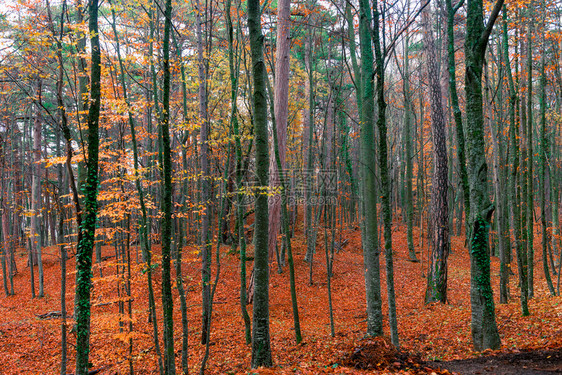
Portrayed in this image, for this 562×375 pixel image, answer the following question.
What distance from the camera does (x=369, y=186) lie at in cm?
535

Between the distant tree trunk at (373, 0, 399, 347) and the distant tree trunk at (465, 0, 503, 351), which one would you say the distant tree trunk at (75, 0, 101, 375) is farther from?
the distant tree trunk at (465, 0, 503, 351)

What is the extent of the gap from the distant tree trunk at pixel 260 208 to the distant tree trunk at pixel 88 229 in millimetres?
2465

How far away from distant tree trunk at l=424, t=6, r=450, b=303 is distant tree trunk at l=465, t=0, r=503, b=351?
177 inches

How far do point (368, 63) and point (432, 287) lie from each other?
6952 millimetres

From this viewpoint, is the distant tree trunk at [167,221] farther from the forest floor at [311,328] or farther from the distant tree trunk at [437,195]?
the distant tree trunk at [437,195]

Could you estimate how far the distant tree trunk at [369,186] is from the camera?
513 cm

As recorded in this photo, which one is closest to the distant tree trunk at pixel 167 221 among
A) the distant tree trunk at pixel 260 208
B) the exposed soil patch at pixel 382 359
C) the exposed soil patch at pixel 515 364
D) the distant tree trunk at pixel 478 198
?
the distant tree trunk at pixel 260 208

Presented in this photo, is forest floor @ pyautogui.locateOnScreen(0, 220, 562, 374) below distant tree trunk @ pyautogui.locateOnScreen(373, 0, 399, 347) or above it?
below

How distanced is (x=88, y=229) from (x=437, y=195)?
8.84m

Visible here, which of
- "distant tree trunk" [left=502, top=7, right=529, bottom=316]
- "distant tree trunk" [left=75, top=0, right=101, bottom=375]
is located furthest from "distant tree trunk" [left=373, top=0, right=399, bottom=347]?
"distant tree trunk" [left=75, top=0, right=101, bottom=375]

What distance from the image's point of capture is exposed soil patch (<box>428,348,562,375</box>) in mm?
3383

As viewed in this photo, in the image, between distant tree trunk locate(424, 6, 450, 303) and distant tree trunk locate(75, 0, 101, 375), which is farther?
distant tree trunk locate(424, 6, 450, 303)

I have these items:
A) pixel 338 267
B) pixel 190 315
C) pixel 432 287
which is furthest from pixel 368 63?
pixel 338 267

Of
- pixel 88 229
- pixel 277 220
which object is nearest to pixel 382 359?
pixel 88 229
